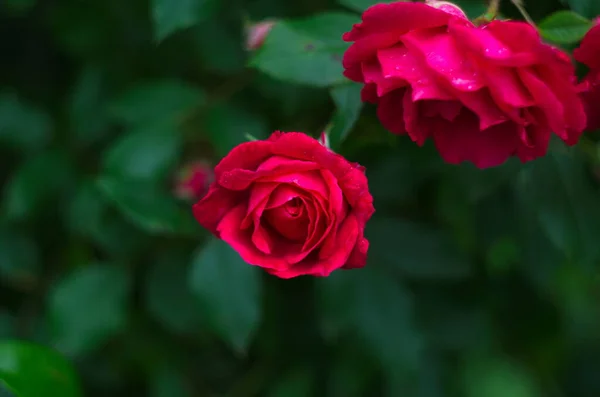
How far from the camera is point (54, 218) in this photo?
4.74ft

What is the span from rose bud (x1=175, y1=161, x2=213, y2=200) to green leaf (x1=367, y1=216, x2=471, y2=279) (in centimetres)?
→ 33

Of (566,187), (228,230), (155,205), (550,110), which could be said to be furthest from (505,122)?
(155,205)

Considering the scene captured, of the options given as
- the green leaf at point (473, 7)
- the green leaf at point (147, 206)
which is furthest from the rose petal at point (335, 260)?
the green leaf at point (147, 206)

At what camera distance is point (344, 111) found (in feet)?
2.24

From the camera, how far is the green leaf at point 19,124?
123cm

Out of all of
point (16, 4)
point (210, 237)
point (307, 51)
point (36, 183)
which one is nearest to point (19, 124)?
point (36, 183)

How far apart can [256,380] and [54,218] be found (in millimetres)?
604

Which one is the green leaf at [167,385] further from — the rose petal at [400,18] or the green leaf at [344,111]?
the rose petal at [400,18]

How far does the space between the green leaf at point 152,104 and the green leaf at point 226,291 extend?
28 centimetres

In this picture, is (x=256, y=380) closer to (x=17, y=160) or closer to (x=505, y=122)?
(x=17, y=160)

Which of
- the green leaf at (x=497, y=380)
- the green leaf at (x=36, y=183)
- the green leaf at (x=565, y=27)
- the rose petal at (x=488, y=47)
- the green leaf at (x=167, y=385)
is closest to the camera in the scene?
the rose petal at (x=488, y=47)

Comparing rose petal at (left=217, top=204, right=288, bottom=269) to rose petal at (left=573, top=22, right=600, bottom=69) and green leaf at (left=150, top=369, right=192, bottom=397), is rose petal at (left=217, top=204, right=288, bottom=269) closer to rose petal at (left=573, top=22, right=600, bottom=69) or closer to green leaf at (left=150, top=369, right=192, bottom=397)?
rose petal at (left=573, top=22, right=600, bottom=69)

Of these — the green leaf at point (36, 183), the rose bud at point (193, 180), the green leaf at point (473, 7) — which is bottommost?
the green leaf at point (36, 183)

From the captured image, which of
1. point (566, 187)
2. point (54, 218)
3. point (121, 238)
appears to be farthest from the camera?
point (54, 218)
